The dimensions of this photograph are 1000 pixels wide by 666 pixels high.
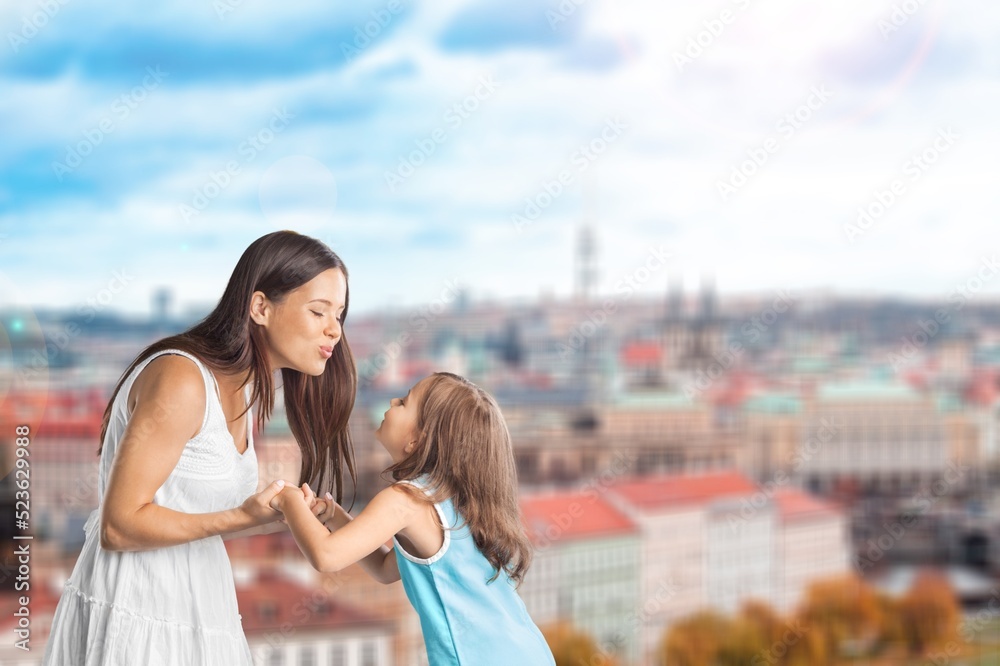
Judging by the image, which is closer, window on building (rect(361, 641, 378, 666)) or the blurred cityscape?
window on building (rect(361, 641, 378, 666))

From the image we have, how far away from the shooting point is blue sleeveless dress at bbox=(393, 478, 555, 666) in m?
1.03

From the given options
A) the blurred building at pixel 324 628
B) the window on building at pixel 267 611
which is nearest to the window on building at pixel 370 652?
the blurred building at pixel 324 628

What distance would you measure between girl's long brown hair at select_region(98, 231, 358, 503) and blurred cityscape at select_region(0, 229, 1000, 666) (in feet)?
43.7

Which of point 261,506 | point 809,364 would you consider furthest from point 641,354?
point 261,506

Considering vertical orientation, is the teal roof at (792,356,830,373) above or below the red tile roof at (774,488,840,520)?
above

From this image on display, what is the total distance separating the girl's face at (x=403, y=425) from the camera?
1.07 meters

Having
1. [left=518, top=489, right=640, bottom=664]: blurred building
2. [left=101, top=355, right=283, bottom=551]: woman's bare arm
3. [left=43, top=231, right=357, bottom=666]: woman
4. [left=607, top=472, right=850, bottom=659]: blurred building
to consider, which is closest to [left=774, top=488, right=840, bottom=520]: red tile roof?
[left=607, top=472, right=850, bottom=659]: blurred building

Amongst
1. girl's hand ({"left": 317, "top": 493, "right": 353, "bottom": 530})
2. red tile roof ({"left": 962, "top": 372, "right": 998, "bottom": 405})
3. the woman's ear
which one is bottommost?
red tile roof ({"left": 962, "top": 372, "right": 998, "bottom": 405})

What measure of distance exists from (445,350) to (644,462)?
7.72 m

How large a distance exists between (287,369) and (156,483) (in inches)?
9.8

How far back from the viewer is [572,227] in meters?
16.7

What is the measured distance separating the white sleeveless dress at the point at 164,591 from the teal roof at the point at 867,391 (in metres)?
22.7

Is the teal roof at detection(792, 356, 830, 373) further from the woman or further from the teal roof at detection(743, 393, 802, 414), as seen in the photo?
the woman

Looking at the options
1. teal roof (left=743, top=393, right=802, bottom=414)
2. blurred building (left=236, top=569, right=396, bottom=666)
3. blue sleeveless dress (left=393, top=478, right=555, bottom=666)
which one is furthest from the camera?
teal roof (left=743, top=393, right=802, bottom=414)
